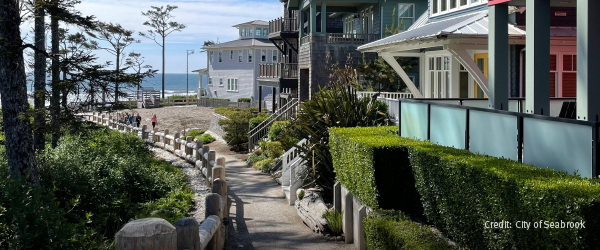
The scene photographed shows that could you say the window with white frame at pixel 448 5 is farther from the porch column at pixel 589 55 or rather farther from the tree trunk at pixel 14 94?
the tree trunk at pixel 14 94

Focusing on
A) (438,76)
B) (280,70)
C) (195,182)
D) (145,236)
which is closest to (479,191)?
(145,236)

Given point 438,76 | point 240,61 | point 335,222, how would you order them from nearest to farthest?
point 335,222 → point 438,76 → point 240,61

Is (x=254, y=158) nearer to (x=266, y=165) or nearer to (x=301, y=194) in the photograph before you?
(x=266, y=165)

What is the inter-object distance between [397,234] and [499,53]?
4089 mm

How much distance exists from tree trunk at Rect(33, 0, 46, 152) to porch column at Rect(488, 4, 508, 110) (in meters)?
9.26

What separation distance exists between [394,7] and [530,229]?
24.1 meters

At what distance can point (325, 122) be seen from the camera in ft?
Result: 44.8

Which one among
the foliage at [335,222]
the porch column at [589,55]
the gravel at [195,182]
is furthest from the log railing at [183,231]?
the porch column at [589,55]

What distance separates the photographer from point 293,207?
1435 cm

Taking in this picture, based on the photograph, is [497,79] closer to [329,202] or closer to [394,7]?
[329,202]

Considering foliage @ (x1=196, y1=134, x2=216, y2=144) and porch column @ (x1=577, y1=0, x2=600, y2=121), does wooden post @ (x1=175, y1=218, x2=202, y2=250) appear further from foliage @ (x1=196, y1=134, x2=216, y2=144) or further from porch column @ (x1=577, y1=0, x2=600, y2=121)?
foliage @ (x1=196, y1=134, x2=216, y2=144)

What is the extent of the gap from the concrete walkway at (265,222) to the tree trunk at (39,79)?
15.6 ft

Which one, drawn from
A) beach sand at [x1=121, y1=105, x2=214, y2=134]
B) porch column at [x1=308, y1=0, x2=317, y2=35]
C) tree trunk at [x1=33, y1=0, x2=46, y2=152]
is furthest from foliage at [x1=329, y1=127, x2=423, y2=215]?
beach sand at [x1=121, y1=105, x2=214, y2=134]

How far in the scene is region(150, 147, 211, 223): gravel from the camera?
12611 mm
